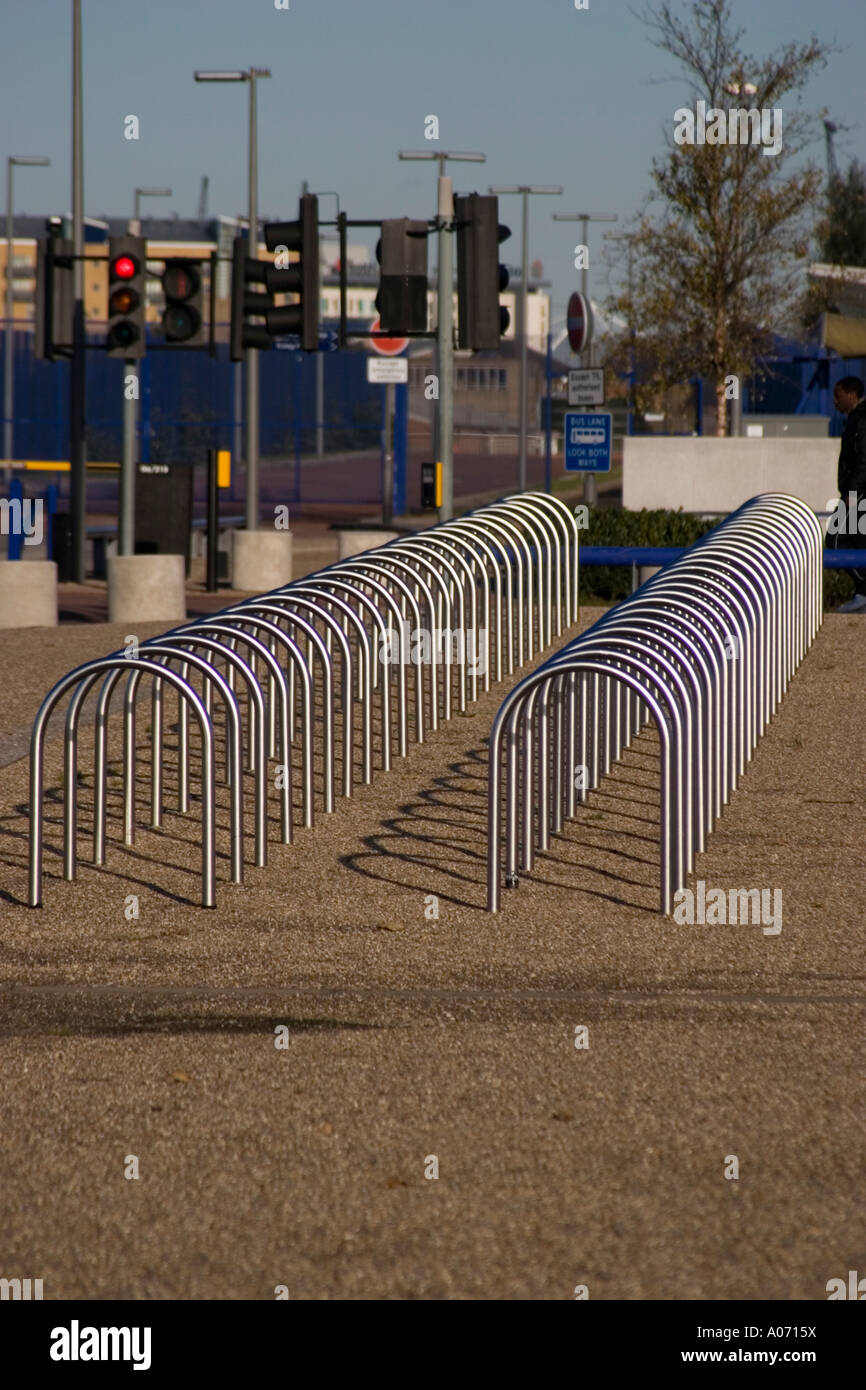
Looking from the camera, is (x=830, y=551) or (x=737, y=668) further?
(x=830, y=551)

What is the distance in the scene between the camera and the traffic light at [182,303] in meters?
17.2

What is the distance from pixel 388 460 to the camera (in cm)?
3234

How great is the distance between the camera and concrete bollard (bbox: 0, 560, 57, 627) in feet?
53.7

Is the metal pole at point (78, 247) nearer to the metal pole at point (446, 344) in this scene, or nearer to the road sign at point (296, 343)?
the road sign at point (296, 343)

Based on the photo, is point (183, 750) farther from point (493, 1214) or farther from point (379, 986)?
point (493, 1214)

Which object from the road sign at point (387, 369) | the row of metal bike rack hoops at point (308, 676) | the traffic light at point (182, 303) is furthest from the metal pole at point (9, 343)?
the row of metal bike rack hoops at point (308, 676)

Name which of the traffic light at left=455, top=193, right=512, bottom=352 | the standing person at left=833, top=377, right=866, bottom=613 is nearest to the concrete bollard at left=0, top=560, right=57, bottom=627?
the traffic light at left=455, top=193, right=512, bottom=352

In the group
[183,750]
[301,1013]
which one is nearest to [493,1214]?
[301,1013]

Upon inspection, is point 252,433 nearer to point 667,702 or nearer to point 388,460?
point 388,460

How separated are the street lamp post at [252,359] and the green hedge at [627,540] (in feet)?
19.0

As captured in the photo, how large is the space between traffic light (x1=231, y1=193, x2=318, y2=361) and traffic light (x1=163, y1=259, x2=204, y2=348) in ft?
1.27
